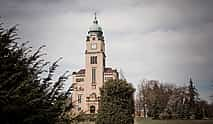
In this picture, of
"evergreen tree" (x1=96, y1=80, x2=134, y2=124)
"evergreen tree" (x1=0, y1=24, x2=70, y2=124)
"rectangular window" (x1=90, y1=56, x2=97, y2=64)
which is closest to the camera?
"evergreen tree" (x1=0, y1=24, x2=70, y2=124)

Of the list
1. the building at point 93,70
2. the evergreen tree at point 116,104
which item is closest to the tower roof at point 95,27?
the building at point 93,70

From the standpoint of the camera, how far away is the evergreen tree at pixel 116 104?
82.7 ft

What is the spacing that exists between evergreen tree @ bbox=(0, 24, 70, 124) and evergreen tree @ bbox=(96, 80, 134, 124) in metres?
18.1

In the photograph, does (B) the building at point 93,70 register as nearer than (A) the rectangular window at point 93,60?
Yes

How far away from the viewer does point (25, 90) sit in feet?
21.5

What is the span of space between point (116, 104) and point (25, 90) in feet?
63.2

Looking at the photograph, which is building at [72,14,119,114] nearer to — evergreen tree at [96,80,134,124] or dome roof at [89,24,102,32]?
dome roof at [89,24,102,32]

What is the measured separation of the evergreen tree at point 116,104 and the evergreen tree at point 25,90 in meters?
18.1

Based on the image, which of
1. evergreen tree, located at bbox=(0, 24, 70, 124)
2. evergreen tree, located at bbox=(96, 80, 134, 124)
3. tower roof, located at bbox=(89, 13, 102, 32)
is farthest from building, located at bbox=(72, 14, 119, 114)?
evergreen tree, located at bbox=(0, 24, 70, 124)

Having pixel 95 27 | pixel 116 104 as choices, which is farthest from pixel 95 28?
pixel 116 104

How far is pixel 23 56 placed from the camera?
7.12 metres

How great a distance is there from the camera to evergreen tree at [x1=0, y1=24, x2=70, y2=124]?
6.23 metres

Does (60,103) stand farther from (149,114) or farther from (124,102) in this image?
(149,114)

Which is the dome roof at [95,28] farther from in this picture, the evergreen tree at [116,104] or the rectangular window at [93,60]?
the evergreen tree at [116,104]
